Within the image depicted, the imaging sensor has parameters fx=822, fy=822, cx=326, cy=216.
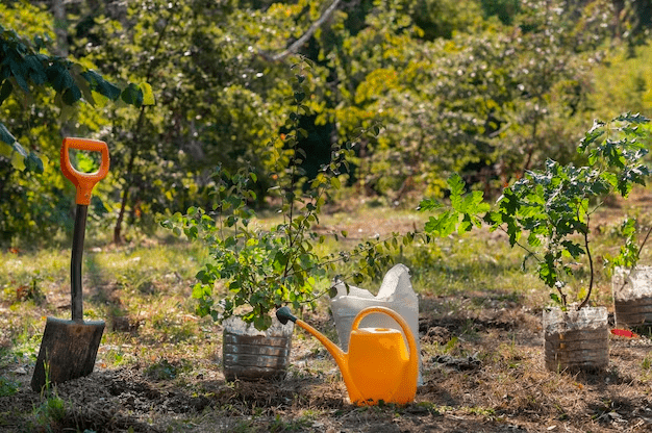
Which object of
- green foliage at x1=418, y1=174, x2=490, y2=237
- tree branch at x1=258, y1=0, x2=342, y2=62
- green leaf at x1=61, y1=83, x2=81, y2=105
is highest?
tree branch at x1=258, y1=0, x2=342, y2=62

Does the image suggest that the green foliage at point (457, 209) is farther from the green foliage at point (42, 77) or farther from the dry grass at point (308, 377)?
the green foliage at point (42, 77)

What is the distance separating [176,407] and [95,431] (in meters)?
0.44

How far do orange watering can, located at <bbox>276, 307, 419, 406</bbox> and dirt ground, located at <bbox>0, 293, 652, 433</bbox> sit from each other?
2.5 inches

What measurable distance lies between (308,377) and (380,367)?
61cm

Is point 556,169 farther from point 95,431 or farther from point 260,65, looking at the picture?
point 260,65

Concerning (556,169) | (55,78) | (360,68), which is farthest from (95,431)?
(360,68)

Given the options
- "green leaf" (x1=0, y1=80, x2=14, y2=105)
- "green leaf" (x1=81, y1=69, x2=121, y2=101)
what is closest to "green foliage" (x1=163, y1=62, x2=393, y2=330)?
"green leaf" (x1=81, y1=69, x2=121, y2=101)

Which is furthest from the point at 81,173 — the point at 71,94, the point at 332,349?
the point at 332,349

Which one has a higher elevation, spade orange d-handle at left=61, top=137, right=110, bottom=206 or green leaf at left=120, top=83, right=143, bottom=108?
green leaf at left=120, top=83, right=143, bottom=108

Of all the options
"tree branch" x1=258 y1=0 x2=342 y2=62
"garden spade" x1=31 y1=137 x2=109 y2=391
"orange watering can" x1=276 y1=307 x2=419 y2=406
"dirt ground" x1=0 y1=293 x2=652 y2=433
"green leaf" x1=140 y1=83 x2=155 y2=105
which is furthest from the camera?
"tree branch" x1=258 y1=0 x2=342 y2=62

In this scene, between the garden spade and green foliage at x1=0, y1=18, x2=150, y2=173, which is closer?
the garden spade

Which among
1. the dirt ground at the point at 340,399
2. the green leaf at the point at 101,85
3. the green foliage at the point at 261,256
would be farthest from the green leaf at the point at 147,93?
the dirt ground at the point at 340,399

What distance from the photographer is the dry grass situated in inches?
116

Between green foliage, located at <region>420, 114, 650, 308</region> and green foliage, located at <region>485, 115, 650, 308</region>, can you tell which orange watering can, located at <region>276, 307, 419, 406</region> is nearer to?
green foliage, located at <region>420, 114, 650, 308</region>
